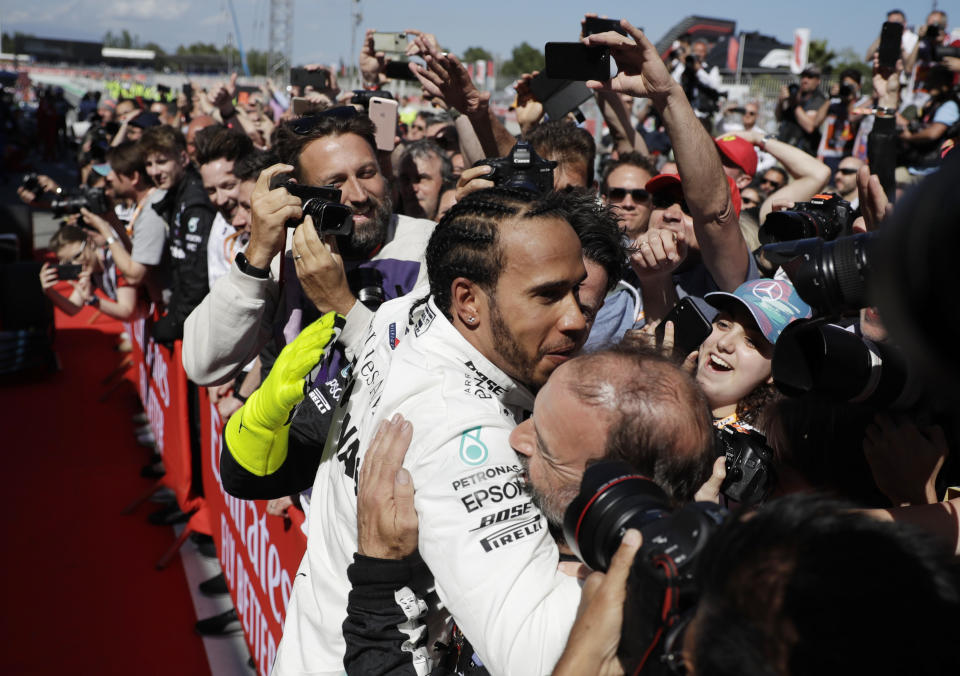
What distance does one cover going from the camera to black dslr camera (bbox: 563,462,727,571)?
1.00 meters

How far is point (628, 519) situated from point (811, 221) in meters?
1.42

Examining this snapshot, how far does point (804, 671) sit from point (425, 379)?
0.91m

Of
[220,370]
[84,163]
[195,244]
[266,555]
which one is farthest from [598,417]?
[84,163]

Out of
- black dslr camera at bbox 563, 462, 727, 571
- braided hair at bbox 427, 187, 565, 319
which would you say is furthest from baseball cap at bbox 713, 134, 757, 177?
black dslr camera at bbox 563, 462, 727, 571

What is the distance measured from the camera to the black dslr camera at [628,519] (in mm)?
997

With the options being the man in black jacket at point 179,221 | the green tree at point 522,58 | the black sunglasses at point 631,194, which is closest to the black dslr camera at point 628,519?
the black sunglasses at point 631,194

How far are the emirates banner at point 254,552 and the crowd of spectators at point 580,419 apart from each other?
0.17 metres

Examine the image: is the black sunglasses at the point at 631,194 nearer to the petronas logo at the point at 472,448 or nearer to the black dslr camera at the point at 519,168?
the black dslr camera at the point at 519,168

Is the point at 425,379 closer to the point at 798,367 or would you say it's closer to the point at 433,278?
the point at 433,278

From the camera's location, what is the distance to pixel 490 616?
4.12 feet

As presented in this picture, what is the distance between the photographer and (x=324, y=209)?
2426mm

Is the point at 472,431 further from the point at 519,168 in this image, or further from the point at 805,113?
the point at 805,113

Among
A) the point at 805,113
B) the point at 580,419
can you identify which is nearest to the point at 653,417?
the point at 580,419

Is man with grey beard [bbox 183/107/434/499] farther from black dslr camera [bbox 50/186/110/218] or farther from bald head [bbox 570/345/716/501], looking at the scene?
black dslr camera [bbox 50/186/110/218]
